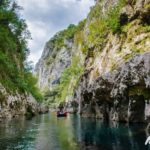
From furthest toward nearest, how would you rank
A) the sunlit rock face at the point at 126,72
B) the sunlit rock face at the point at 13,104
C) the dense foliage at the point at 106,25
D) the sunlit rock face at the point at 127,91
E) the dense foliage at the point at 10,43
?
1. the dense foliage at the point at 10,43
2. the sunlit rock face at the point at 13,104
3. the dense foliage at the point at 106,25
4. the sunlit rock face at the point at 126,72
5. the sunlit rock face at the point at 127,91

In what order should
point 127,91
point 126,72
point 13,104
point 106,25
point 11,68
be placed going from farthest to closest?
point 11,68 → point 13,104 → point 106,25 → point 127,91 → point 126,72

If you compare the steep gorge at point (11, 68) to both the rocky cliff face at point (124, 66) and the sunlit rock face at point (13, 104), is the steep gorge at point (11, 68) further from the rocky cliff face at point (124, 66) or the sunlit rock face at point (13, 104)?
the rocky cliff face at point (124, 66)

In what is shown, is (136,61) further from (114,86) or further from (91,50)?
(91,50)

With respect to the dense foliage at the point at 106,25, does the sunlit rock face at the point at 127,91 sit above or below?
below

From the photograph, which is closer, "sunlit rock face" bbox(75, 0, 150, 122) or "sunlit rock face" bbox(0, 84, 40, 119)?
"sunlit rock face" bbox(75, 0, 150, 122)

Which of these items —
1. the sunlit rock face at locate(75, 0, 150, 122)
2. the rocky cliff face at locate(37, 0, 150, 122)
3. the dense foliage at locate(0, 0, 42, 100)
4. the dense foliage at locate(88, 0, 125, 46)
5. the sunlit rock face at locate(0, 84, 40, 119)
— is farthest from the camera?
the dense foliage at locate(0, 0, 42, 100)

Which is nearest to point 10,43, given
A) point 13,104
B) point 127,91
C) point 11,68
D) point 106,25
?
point 11,68

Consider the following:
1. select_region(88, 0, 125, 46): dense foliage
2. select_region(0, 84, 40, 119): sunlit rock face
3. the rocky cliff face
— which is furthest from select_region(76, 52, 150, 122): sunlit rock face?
select_region(0, 84, 40, 119): sunlit rock face

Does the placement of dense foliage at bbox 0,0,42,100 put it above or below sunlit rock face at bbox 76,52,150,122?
above

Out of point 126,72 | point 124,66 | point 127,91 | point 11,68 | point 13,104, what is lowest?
point 127,91

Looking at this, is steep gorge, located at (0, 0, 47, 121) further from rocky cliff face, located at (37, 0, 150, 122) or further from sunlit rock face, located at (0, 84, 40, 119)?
rocky cliff face, located at (37, 0, 150, 122)

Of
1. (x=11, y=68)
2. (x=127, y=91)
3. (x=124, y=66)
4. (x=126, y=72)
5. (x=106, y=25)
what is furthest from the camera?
(x=11, y=68)

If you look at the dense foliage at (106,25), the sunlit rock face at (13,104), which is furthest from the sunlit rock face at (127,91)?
the sunlit rock face at (13,104)

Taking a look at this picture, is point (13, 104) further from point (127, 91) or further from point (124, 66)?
point (124, 66)
